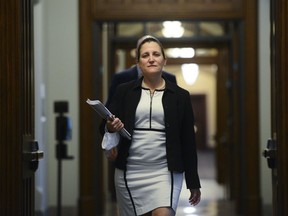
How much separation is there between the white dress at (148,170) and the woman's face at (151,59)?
0.17m

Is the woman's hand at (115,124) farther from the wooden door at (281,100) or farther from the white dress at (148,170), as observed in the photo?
the wooden door at (281,100)

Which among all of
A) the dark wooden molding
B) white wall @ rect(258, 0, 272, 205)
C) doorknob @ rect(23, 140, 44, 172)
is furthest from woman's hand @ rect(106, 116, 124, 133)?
white wall @ rect(258, 0, 272, 205)

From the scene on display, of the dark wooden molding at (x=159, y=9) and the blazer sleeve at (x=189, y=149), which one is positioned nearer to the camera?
the blazer sleeve at (x=189, y=149)

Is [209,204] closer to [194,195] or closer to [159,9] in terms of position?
[159,9]

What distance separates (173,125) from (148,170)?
281 mm

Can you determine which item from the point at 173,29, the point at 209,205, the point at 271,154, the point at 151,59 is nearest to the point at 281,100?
the point at 271,154

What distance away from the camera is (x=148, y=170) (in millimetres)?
3639

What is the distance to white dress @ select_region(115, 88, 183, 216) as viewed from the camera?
11.9ft

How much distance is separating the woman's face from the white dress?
0.17 meters

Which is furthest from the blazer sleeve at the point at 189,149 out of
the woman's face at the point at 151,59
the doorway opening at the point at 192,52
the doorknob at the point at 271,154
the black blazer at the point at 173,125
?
the doorway opening at the point at 192,52

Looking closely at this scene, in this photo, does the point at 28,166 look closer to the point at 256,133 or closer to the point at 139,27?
the point at 256,133

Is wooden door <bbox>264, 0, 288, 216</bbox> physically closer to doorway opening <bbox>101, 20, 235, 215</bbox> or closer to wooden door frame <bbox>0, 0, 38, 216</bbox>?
wooden door frame <bbox>0, 0, 38, 216</bbox>

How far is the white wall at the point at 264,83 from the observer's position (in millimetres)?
8016

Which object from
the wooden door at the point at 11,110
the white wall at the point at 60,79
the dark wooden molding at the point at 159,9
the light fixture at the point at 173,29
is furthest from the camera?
the light fixture at the point at 173,29
